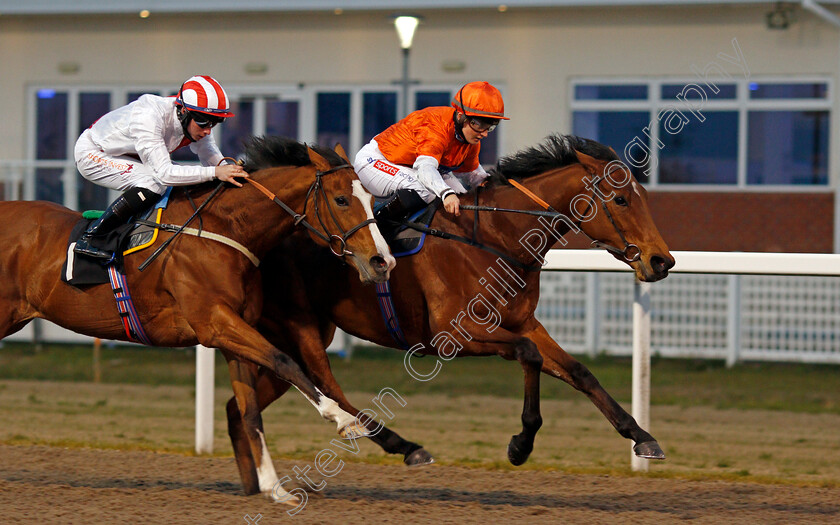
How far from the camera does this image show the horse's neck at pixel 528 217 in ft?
15.5

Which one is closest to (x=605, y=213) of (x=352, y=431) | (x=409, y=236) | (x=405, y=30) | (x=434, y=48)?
(x=409, y=236)

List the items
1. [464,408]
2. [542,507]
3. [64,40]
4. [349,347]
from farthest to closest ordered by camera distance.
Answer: [64,40] < [349,347] < [464,408] < [542,507]

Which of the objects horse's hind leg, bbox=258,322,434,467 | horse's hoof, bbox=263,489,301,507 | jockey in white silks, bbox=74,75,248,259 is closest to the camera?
horse's hoof, bbox=263,489,301,507

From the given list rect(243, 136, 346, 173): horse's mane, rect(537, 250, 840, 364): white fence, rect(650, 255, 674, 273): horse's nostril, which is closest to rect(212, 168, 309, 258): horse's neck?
rect(243, 136, 346, 173): horse's mane

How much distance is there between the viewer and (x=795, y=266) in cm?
531

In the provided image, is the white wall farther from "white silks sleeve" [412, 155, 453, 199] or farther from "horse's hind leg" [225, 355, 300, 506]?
"horse's hind leg" [225, 355, 300, 506]

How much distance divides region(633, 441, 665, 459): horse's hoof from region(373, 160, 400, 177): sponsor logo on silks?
169 cm

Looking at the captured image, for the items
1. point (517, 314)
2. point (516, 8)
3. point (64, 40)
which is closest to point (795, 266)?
point (517, 314)

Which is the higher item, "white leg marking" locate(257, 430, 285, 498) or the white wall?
the white wall

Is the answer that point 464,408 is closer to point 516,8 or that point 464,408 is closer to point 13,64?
point 516,8

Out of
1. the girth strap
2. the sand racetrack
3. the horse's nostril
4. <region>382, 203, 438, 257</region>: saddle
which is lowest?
the sand racetrack

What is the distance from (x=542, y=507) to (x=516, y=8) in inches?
306

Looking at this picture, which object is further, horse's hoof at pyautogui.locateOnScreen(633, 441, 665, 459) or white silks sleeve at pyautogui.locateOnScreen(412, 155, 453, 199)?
white silks sleeve at pyautogui.locateOnScreen(412, 155, 453, 199)

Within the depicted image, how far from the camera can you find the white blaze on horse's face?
438cm
